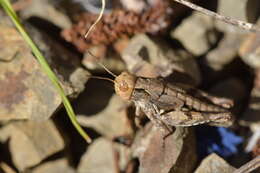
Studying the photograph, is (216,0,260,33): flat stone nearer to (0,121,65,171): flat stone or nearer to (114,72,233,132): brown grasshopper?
(114,72,233,132): brown grasshopper

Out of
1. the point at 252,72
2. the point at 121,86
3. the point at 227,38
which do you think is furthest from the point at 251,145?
the point at 121,86

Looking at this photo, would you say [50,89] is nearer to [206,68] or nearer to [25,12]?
[25,12]

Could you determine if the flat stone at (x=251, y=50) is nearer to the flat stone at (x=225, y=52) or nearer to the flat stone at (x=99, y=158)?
the flat stone at (x=225, y=52)

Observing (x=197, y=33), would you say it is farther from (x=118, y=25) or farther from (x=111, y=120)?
(x=111, y=120)

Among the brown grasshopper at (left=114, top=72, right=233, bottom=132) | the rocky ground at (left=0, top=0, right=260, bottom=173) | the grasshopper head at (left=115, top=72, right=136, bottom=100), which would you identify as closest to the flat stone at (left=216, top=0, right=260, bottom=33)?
the rocky ground at (left=0, top=0, right=260, bottom=173)

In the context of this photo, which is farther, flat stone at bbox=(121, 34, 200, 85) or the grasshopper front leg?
flat stone at bbox=(121, 34, 200, 85)

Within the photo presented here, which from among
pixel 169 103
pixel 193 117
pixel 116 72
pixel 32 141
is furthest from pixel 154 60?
pixel 32 141
